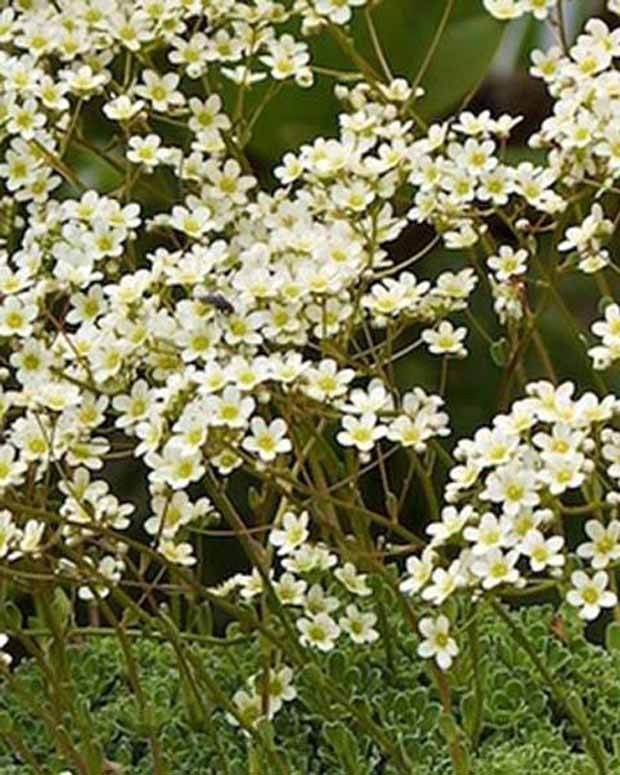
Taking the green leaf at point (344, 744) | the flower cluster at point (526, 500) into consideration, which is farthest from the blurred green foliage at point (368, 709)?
the flower cluster at point (526, 500)

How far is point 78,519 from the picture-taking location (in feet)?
2.85

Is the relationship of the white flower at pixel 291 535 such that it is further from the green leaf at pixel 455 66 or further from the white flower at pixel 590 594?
the green leaf at pixel 455 66

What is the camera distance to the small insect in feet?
2.83

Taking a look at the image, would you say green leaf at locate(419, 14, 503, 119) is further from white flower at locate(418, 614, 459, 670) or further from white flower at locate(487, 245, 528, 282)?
white flower at locate(418, 614, 459, 670)

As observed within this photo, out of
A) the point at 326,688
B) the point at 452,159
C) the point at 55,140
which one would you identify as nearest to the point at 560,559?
the point at 326,688

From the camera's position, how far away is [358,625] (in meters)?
0.94

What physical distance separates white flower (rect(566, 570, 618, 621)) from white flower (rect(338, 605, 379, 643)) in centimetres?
13

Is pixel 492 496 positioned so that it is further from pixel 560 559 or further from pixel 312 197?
pixel 312 197

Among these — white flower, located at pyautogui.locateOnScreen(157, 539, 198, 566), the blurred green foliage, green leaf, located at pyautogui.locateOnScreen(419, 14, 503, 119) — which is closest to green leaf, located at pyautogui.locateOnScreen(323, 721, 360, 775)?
the blurred green foliage

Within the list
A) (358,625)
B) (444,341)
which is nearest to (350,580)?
(358,625)

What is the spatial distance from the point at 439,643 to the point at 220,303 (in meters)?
0.18

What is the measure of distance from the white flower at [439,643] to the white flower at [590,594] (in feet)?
0.18

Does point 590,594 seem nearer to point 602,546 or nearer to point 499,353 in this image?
point 602,546

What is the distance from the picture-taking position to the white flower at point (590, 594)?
824 mm
